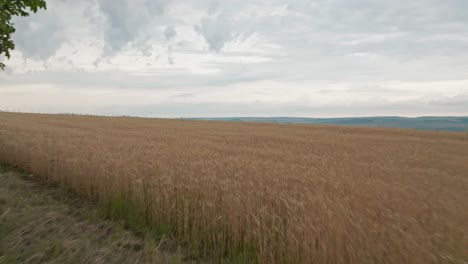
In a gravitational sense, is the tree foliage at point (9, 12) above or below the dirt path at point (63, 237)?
above

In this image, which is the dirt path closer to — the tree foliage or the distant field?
the distant field

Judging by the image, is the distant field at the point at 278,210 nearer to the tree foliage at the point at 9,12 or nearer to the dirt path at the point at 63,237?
the dirt path at the point at 63,237

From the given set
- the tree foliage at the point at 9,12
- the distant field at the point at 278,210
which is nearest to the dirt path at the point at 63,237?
the distant field at the point at 278,210

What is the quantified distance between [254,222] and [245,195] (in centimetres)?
64

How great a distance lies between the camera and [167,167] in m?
6.61

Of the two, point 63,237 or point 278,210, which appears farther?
point 278,210

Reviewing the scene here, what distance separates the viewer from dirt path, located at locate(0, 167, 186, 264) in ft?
11.7

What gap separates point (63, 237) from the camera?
4.07 m

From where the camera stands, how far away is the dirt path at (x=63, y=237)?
11.7ft

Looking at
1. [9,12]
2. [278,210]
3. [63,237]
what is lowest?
[63,237]

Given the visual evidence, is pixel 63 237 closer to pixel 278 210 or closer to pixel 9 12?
pixel 278 210

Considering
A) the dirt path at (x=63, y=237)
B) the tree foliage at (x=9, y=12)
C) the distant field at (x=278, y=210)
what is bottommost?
the dirt path at (x=63, y=237)

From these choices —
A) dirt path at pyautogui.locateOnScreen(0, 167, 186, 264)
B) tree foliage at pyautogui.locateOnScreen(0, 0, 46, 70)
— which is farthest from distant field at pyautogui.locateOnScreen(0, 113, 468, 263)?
tree foliage at pyautogui.locateOnScreen(0, 0, 46, 70)

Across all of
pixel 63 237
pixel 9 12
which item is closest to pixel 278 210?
pixel 63 237
